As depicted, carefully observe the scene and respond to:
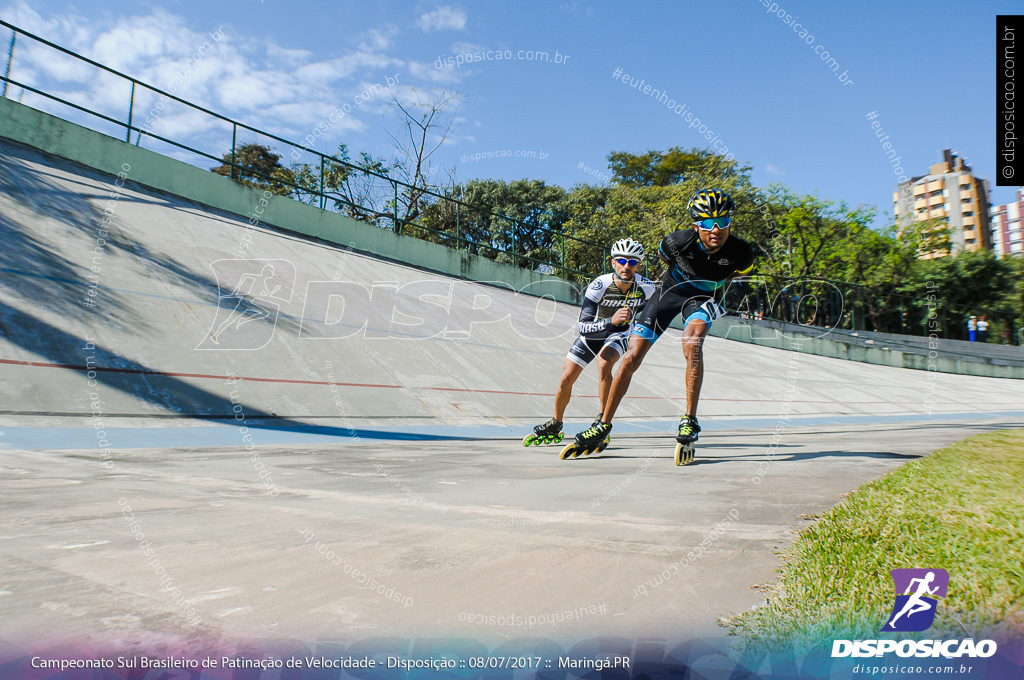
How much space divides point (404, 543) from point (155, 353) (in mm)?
5817

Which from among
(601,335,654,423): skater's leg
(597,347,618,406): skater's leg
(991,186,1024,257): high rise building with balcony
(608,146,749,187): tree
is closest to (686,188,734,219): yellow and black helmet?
(601,335,654,423): skater's leg

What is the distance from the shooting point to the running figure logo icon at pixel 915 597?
3.84 ft

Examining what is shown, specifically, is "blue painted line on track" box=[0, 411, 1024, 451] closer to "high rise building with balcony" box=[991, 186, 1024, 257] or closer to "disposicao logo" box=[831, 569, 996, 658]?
"disposicao logo" box=[831, 569, 996, 658]

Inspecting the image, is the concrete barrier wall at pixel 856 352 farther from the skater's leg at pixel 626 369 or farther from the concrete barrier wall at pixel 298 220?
the skater's leg at pixel 626 369

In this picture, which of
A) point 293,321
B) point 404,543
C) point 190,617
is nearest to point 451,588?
point 404,543

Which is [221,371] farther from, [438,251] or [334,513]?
[438,251]

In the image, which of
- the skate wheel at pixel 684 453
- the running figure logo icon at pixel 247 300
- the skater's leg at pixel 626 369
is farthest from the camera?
the running figure logo icon at pixel 247 300

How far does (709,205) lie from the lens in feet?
14.0

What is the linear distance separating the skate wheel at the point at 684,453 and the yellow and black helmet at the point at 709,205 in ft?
5.60

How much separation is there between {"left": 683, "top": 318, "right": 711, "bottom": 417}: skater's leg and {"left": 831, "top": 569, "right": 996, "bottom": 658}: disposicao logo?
2978 millimetres

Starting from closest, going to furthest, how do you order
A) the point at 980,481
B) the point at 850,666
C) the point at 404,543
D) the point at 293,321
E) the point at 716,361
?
the point at 850,666 < the point at 404,543 < the point at 980,481 < the point at 293,321 < the point at 716,361

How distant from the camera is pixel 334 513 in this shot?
2295mm

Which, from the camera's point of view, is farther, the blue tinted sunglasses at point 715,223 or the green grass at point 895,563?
the blue tinted sunglasses at point 715,223
